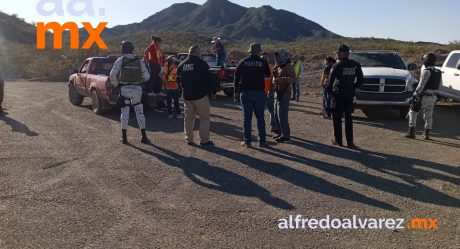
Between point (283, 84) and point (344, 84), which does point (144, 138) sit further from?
point (344, 84)

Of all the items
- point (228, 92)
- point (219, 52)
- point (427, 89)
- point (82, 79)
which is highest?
point (219, 52)

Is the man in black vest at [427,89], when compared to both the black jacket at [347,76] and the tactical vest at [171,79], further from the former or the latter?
the tactical vest at [171,79]

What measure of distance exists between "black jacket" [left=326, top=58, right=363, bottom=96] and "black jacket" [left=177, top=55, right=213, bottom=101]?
2381 mm

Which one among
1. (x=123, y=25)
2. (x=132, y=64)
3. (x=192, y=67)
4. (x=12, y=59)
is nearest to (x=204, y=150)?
(x=192, y=67)

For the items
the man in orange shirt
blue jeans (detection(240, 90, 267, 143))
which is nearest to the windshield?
blue jeans (detection(240, 90, 267, 143))

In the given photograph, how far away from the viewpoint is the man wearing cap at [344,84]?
322 inches

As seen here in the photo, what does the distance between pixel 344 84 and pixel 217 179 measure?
3282mm

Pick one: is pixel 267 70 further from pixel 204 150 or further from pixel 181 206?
pixel 181 206

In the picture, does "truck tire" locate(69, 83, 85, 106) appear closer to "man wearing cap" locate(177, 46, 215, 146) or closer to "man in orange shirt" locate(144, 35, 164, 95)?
"man in orange shirt" locate(144, 35, 164, 95)

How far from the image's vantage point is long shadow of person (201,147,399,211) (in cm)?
560

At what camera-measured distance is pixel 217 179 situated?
6.48m

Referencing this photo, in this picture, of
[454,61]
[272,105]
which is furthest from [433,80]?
[454,61]

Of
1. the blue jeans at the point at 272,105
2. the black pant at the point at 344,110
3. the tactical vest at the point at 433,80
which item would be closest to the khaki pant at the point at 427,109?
the tactical vest at the point at 433,80

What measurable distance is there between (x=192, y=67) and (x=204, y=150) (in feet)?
5.25
